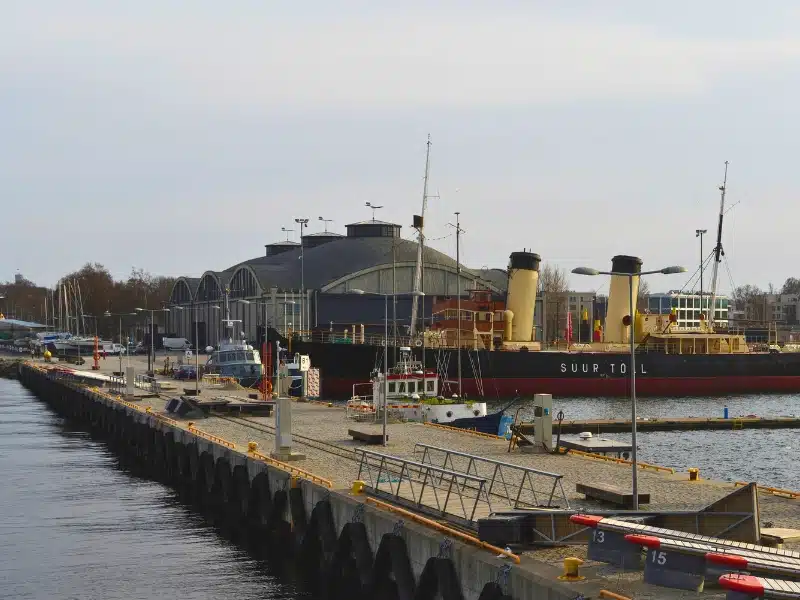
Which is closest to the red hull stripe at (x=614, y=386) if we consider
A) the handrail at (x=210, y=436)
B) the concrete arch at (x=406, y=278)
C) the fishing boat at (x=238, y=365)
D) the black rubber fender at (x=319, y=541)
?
the fishing boat at (x=238, y=365)

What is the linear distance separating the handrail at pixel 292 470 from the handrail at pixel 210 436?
10.7ft

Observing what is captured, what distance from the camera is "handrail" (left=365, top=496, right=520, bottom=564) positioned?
21258 mm

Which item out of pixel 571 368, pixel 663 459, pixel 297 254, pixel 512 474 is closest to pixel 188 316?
pixel 297 254

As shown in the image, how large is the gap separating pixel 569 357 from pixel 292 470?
233ft

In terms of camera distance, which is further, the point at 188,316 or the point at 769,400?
the point at 188,316

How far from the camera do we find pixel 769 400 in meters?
102

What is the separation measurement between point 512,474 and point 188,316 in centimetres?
14801

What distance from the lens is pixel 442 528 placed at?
23672mm

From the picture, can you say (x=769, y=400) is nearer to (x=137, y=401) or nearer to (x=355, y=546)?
(x=137, y=401)

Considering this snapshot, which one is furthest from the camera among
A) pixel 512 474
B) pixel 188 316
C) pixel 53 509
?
pixel 188 316

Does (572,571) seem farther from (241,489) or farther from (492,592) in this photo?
(241,489)

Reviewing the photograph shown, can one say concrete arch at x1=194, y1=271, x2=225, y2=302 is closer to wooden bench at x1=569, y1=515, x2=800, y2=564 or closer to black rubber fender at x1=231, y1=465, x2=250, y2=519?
black rubber fender at x1=231, y1=465, x2=250, y2=519

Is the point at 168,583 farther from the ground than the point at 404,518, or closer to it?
closer to it

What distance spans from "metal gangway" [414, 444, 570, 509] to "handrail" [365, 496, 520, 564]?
4.72 ft
